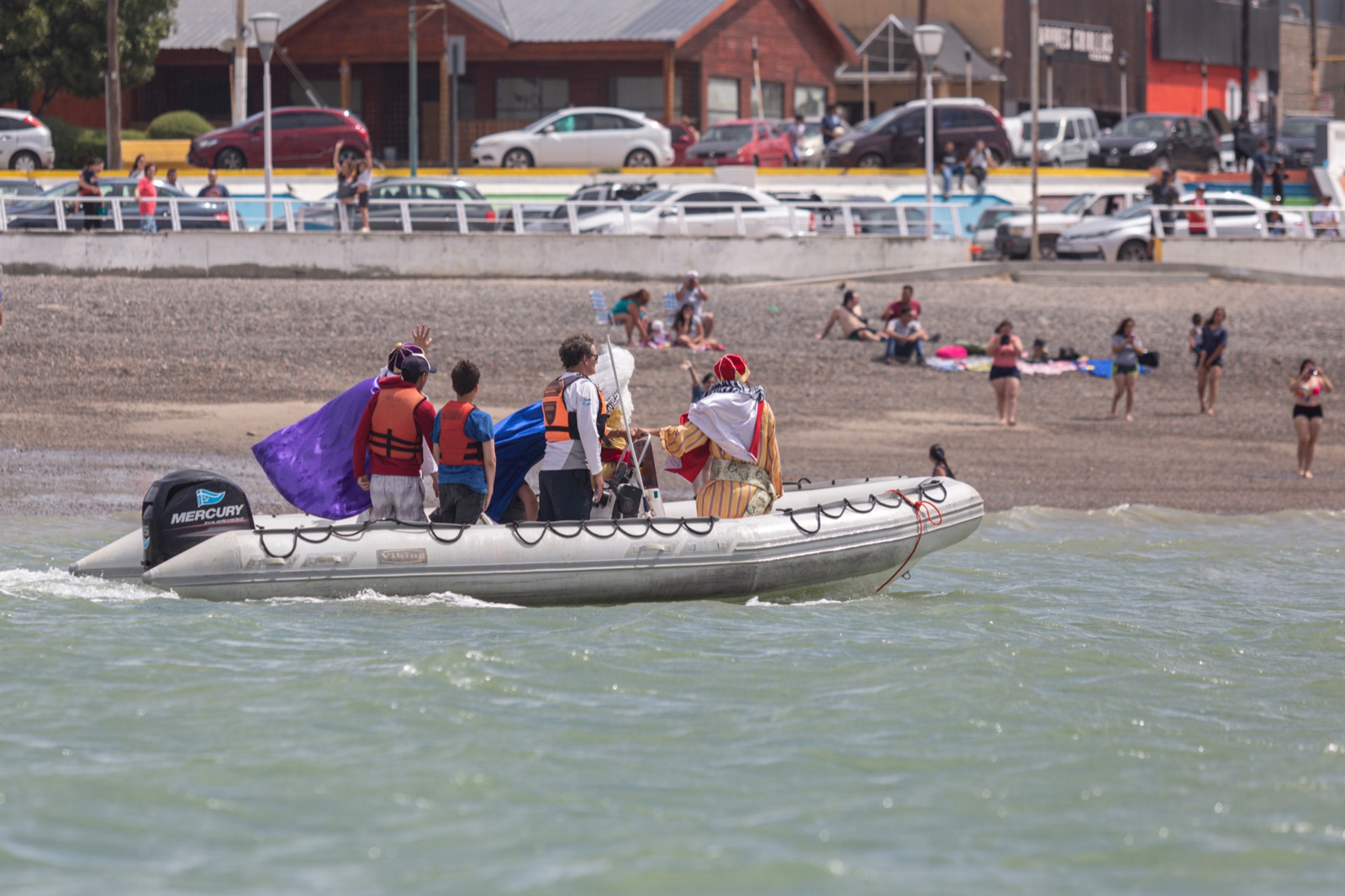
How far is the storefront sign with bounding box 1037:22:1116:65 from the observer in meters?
55.7

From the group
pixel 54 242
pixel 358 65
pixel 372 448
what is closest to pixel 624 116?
pixel 358 65

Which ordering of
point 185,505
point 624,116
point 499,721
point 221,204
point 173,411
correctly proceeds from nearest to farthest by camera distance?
1. point 499,721
2. point 185,505
3. point 173,411
4. point 221,204
5. point 624,116

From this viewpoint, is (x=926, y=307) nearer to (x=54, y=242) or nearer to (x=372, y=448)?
(x=54, y=242)

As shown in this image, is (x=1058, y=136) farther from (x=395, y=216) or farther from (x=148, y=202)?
(x=148, y=202)

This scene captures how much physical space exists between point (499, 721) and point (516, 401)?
1168 cm

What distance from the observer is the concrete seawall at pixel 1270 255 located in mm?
29281

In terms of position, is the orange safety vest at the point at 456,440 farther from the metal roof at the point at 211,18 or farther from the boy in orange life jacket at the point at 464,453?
the metal roof at the point at 211,18

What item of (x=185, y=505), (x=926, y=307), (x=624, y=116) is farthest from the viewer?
(x=624, y=116)

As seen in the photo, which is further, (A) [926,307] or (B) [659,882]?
(A) [926,307]

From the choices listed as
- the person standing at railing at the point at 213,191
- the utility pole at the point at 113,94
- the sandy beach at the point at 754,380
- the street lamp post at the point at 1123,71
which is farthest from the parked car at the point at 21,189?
the street lamp post at the point at 1123,71

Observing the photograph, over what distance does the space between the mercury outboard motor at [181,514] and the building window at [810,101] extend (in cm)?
4182

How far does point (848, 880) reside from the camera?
6316 mm

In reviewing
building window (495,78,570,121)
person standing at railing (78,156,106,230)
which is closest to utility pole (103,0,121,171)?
person standing at railing (78,156,106,230)

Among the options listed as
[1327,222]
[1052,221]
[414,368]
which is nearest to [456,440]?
[414,368]
